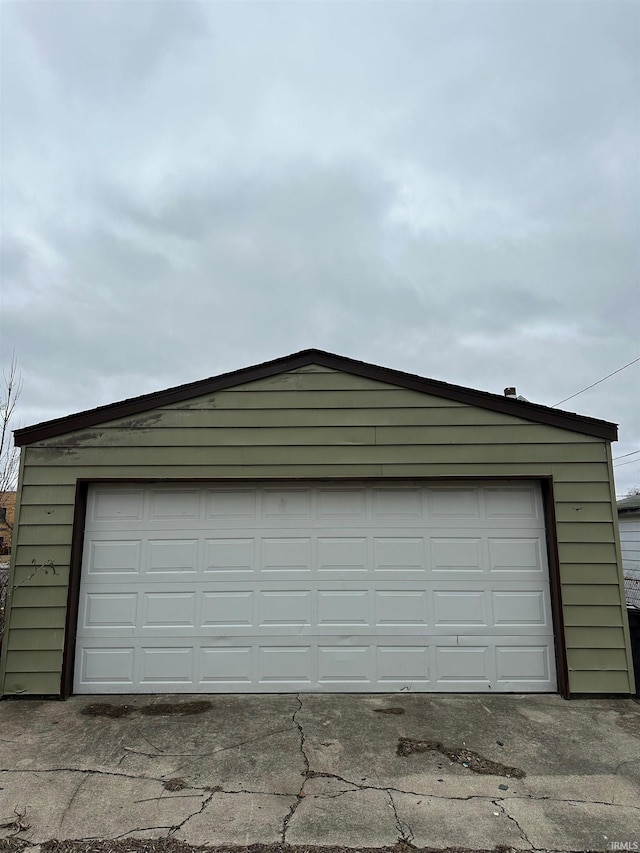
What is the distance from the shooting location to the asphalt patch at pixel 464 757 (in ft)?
11.3

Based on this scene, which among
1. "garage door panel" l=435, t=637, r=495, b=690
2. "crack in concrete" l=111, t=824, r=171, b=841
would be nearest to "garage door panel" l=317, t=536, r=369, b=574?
"garage door panel" l=435, t=637, r=495, b=690

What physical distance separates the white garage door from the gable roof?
0.81 m

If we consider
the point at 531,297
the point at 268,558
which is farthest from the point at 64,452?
the point at 531,297

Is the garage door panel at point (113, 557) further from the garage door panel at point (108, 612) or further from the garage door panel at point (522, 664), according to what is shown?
the garage door panel at point (522, 664)

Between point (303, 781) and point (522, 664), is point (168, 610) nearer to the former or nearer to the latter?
point (303, 781)

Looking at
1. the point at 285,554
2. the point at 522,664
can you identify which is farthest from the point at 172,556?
the point at 522,664

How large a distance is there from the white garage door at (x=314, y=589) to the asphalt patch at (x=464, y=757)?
1254 millimetres

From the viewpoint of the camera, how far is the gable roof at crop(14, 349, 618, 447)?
17.8 ft

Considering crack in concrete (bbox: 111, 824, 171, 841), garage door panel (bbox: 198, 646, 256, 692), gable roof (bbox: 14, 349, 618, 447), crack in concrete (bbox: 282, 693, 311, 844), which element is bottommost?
crack in concrete (bbox: 282, 693, 311, 844)

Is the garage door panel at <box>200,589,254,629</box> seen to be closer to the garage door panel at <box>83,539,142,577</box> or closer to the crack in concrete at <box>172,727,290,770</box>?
the garage door panel at <box>83,539,142,577</box>

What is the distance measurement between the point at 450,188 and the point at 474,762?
996 cm

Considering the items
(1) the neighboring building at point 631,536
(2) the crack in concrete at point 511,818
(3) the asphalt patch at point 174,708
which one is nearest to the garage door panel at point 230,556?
(3) the asphalt patch at point 174,708

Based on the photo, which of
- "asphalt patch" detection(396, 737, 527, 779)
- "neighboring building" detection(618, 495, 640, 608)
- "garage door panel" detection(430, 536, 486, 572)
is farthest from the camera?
"neighboring building" detection(618, 495, 640, 608)

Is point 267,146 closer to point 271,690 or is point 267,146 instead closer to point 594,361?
point 271,690
